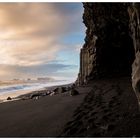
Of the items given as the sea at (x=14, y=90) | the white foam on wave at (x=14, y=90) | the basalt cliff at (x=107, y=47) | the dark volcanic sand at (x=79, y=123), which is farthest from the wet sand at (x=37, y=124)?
the basalt cliff at (x=107, y=47)

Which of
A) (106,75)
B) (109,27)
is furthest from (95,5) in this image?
(106,75)

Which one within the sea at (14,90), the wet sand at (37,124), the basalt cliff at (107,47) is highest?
the basalt cliff at (107,47)

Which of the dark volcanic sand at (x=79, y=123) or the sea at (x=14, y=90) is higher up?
the dark volcanic sand at (x=79, y=123)

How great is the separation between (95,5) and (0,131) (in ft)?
50.9

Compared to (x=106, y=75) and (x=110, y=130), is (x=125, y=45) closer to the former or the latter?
(x=106, y=75)

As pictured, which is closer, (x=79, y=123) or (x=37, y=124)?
(x=79, y=123)

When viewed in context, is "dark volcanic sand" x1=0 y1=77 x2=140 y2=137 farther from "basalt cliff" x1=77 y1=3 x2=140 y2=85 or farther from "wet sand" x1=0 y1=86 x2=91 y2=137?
"basalt cliff" x1=77 y1=3 x2=140 y2=85

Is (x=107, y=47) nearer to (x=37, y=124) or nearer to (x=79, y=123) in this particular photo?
(x=37, y=124)

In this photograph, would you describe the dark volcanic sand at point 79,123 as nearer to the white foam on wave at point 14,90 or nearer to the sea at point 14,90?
the sea at point 14,90

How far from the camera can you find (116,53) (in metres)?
22.3

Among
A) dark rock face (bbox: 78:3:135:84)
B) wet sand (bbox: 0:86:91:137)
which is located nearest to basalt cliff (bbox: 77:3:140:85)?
dark rock face (bbox: 78:3:135:84)

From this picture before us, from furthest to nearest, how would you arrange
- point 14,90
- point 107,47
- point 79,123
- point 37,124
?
point 14,90 < point 107,47 < point 37,124 < point 79,123

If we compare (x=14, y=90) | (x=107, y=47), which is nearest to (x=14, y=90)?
(x=14, y=90)

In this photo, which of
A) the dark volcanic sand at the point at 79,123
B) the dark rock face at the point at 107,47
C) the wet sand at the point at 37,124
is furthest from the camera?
the dark rock face at the point at 107,47
